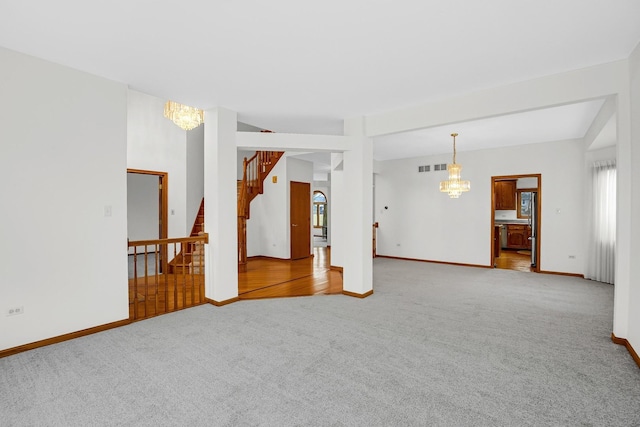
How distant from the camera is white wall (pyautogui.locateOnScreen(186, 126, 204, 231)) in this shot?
6.77m

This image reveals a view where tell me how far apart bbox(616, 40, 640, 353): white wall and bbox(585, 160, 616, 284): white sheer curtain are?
137 inches

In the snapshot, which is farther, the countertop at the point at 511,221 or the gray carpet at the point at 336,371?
the countertop at the point at 511,221

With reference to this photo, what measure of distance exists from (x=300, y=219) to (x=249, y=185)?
177cm

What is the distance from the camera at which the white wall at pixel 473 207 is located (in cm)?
630

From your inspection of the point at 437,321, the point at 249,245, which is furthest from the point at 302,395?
the point at 249,245

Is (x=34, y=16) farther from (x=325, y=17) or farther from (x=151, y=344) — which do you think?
(x=151, y=344)

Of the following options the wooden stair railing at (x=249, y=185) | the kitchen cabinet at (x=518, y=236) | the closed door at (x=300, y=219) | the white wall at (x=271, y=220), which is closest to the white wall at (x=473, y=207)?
the closed door at (x=300, y=219)

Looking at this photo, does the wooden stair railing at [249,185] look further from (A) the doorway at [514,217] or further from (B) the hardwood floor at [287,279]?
(A) the doorway at [514,217]

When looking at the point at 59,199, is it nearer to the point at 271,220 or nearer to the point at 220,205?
the point at 220,205

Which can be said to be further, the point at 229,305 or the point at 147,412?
the point at 229,305

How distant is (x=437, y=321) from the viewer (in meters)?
3.62

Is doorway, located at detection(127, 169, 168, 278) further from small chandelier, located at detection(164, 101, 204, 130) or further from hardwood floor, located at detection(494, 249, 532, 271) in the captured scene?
hardwood floor, located at detection(494, 249, 532, 271)

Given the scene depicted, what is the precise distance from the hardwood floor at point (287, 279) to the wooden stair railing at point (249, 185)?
0.54 meters

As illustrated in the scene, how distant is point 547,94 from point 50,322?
552 cm
